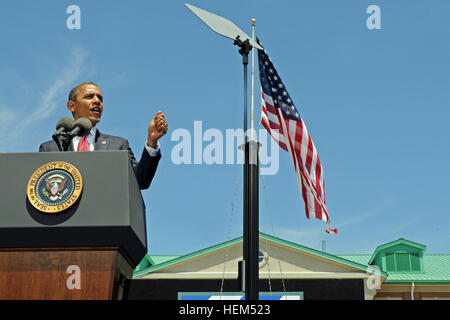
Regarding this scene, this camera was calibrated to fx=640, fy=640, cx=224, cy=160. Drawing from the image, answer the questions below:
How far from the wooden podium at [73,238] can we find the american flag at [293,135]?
6.12m

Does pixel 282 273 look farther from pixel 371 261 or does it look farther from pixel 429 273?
pixel 429 273

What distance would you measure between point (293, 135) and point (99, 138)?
5396mm

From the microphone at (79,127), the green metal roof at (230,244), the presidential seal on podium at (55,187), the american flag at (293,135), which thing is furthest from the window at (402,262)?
the presidential seal on podium at (55,187)

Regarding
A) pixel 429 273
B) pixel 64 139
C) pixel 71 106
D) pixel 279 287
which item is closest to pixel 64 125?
pixel 64 139

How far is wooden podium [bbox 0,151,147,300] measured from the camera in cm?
420

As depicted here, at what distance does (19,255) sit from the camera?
14.1ft

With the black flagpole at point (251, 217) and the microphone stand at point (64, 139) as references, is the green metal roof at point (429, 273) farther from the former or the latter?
the microphone stand at point (64, 139)

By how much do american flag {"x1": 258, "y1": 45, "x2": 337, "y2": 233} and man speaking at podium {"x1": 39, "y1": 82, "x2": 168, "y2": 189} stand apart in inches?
202

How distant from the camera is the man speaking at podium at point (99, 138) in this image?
17.1 feet

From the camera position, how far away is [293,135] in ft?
34.1

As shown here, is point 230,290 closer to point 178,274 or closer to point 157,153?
point 178,274

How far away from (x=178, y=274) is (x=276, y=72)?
20.1m

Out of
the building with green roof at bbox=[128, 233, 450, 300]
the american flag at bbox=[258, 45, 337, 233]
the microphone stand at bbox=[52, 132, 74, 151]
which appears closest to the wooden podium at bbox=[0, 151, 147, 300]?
the microphone stand at bbox=[52, 132, 74, 151]
